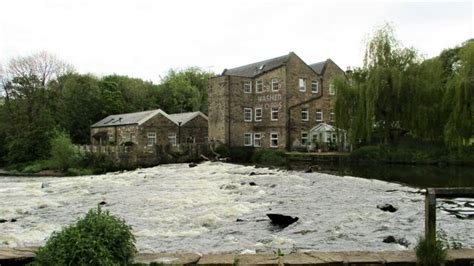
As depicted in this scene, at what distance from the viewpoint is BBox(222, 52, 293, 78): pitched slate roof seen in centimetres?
4872

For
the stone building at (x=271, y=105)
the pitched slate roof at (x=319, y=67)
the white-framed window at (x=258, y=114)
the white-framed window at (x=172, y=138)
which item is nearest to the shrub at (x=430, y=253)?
the stone building at (x=271, y=105)

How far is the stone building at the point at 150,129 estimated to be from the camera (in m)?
47.4

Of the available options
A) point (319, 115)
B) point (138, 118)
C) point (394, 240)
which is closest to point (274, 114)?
point (319, 115)

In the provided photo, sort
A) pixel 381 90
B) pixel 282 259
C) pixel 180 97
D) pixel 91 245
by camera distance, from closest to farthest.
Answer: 1. pixel 91 245
2. pixel 282 259
3. pixel 381 90
4. pixel 180 97

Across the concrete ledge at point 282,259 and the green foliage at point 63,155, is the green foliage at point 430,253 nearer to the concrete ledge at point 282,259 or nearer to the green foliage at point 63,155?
the concrete ledge at point 282,259

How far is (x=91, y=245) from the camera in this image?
4.66 meters

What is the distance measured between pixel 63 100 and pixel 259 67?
84.0ft

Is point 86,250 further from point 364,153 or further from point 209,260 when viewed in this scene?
point 364,153

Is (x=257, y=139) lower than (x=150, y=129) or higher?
lower

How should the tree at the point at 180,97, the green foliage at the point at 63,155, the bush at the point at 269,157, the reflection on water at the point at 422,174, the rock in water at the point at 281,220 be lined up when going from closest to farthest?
the rock in water at the point at 281,220, the reflection on water at the point at 422,174, the green foliage at the point at 63,155, the bush at the point at 269,157, the tree at the point at 180,97

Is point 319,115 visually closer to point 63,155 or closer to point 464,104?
point 464,104

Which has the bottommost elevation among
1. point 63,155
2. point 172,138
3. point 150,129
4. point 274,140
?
point 63,155

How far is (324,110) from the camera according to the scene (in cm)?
5084

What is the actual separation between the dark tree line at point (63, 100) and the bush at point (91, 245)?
43509 millimetres
